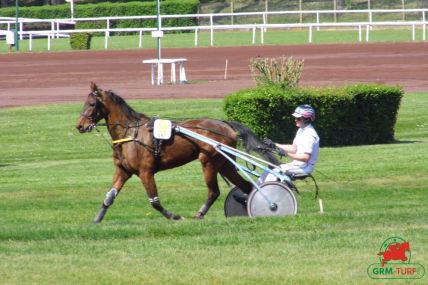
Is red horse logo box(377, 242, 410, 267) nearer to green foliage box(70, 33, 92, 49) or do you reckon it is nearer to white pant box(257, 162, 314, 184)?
white pant box(257, 162, 314, 184)

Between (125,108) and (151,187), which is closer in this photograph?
(151,187)

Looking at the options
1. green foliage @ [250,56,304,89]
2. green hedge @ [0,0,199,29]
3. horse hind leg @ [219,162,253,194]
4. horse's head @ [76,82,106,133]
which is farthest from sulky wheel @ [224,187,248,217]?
green hedge @ [0,0,199,29]

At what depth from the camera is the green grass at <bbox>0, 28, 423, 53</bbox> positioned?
48.1 meters

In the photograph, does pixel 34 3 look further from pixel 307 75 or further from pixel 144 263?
pixel 144 263

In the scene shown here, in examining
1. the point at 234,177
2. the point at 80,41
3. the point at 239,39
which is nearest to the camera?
the point at 234,177

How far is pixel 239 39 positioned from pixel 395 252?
43.0 m

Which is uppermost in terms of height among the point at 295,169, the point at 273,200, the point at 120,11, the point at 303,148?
the point at 120,11

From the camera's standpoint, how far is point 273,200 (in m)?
11.4

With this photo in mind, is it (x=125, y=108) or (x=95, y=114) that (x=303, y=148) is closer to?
(x=125, y=108)

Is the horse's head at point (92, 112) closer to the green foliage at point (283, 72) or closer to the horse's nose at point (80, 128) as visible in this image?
the horse's nose at point (80, 128)

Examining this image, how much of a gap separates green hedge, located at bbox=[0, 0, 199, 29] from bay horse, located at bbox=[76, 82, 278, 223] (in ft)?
152

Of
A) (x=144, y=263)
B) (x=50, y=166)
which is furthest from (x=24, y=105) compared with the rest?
(x=144, y=263)

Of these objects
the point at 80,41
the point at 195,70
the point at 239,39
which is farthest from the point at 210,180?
the point at 239,39

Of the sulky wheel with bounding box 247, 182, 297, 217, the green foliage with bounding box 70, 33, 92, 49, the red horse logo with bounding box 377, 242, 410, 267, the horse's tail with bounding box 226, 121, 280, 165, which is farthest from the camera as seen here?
the green foliage with bounding box 70, 33, 92, 49
